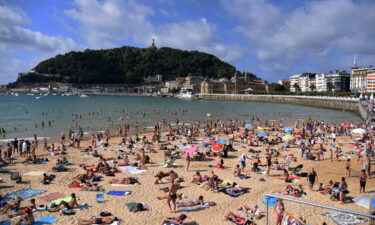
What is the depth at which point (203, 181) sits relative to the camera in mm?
11539

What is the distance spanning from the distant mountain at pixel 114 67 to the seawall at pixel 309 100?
68868mm

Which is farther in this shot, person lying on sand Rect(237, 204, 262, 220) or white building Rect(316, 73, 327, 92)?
white building Rect(316, 73, 327, 92)

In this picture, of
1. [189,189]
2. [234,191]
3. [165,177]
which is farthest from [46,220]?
[234,191]

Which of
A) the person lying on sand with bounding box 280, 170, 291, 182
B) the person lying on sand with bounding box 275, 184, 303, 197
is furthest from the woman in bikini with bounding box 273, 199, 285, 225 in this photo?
the person lying on sand with bounding box 280, 170, 291, 182

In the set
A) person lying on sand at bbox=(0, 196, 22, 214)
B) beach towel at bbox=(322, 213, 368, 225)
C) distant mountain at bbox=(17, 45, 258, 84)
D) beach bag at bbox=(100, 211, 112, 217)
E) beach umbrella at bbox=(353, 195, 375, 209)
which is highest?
distant mountain at bbox=(17, 45, 258, 84)

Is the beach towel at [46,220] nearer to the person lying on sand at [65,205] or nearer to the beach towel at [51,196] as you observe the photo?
the person lying on sand at [65,205]

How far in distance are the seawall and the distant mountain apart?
68868 mm

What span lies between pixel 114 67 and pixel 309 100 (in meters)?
149

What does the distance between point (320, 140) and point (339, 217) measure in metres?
14.1

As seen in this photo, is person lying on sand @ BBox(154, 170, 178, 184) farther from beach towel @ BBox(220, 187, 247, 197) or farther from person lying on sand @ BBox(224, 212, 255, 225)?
person lying on sand @ BBox(224, 212, 255, 225)

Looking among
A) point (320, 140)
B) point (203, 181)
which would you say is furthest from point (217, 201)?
point (320, 140)

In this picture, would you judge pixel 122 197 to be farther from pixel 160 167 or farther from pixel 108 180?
pixel 160 167

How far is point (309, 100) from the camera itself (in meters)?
70.9

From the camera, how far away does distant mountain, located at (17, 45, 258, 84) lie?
595 ft
